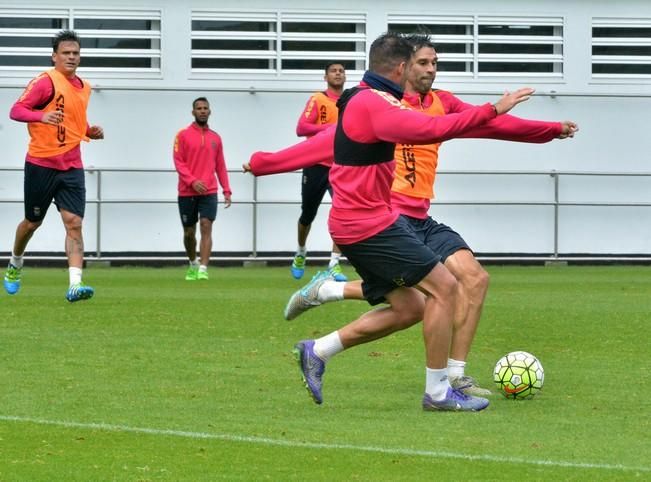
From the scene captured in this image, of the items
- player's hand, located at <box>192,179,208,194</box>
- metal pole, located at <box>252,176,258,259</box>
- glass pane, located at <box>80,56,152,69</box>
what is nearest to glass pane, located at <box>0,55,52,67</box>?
glass pane, located at <box>80,56,152,69</box>

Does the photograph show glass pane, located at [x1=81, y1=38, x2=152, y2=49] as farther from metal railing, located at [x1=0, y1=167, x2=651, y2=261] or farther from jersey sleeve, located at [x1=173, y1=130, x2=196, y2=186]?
jersey sleeve, located at [x1=173, y1=130, x2=196, y2=186]

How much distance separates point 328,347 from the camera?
9.60 metres

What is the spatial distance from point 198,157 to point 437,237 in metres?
11.3

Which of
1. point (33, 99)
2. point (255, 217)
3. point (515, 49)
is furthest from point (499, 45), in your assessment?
point (33, 99)

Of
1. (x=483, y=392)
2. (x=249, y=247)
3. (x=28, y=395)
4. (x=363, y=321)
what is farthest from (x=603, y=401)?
(x=249, y=247)

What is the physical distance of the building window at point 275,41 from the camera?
2453 centimetres

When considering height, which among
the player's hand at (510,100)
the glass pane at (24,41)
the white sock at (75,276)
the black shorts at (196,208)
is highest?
the glass pane at (24,41)

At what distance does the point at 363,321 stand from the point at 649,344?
13.7 ft

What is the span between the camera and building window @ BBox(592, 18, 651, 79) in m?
25.5

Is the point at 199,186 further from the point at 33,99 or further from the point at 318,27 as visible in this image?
the point at 33,99

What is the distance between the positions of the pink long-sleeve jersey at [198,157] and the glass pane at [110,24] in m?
Answer: 3.42

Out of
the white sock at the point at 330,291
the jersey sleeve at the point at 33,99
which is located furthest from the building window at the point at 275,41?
the white sock at the point at 330,291

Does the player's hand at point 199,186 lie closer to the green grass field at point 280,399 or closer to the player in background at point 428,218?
the green grass field at point 280,399

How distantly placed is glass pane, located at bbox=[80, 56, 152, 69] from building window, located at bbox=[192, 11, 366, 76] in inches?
28.8
